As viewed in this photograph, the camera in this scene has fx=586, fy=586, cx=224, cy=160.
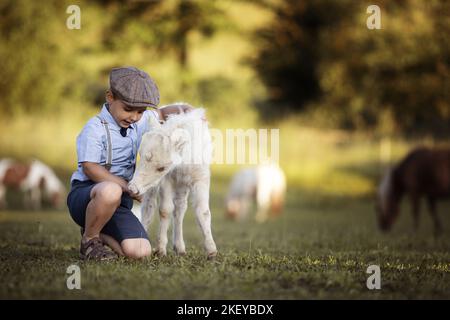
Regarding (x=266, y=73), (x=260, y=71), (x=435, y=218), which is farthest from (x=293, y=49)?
(x=435, y=218)

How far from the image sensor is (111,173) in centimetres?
508

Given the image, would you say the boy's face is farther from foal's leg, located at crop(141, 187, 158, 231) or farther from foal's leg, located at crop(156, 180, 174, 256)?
foal's leg, located at crop(141, 187, 158, 231)

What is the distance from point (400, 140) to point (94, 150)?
21.2m

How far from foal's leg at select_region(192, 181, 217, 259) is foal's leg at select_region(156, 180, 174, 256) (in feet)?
0.87

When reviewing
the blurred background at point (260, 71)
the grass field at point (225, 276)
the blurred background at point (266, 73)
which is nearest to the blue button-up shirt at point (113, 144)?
the grass field at point (225, 276)

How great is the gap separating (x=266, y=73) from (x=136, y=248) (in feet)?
93.4

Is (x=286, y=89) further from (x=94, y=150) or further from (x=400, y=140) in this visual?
(x=94, y=150)

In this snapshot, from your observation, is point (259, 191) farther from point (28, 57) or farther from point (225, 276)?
point (225, 276)

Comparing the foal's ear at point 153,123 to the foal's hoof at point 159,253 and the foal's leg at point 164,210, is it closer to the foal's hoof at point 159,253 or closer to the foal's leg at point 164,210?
the foal's leg at point 164,210

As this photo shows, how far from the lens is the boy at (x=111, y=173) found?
4.79 metres

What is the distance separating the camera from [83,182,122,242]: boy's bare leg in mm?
Result: 4691

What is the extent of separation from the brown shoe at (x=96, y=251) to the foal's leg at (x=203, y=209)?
83 cm

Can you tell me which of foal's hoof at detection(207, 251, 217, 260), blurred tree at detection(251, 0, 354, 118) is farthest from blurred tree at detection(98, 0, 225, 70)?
foal's hoof at detection(207, 251, 217, 260)
